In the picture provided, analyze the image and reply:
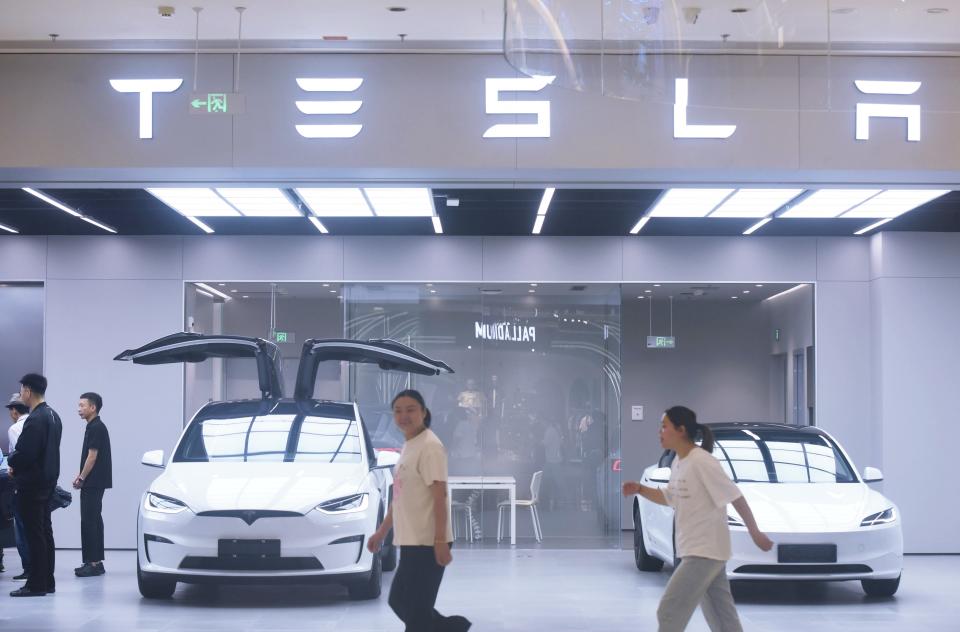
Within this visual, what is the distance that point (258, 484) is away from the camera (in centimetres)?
973

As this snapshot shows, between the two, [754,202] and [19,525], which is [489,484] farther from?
[19,525]

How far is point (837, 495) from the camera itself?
A: 1041cm

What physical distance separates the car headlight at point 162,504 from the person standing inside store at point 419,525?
331cm

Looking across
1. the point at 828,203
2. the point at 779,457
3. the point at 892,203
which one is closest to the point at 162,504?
the point at 779,457

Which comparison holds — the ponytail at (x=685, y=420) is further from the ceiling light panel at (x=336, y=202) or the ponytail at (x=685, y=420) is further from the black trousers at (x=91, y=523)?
the black trousers at (x=91, y=523)

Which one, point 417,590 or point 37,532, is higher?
point 417,590

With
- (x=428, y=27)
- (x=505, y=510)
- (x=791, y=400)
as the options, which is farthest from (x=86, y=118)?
(x=791, y=400)

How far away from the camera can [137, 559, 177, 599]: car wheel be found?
9.74m

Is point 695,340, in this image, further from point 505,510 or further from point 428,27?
point 428,27

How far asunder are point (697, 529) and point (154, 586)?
540 centimetres

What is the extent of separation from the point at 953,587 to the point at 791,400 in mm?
5540

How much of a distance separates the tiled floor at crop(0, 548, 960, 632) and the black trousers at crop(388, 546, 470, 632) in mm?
2320

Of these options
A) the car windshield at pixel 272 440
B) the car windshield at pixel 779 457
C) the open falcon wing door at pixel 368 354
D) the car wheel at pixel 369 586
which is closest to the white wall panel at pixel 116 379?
the open falcon wing door at pixel 368 354

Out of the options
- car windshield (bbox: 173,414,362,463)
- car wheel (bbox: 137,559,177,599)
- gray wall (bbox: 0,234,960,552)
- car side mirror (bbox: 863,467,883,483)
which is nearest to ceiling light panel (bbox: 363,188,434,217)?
A: gray wall (bbox: 0,234,960,552)
